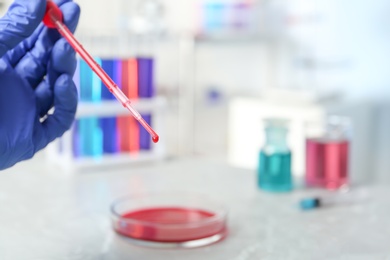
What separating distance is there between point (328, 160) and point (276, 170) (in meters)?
0.13

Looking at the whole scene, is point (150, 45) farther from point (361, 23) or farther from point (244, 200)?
point (244, 200)

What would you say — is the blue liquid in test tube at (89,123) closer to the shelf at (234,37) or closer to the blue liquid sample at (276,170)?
the blue liquid sample at (276,170)

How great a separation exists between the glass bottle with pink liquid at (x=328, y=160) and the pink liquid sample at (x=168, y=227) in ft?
1.28

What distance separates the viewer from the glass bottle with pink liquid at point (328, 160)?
1.38 meters

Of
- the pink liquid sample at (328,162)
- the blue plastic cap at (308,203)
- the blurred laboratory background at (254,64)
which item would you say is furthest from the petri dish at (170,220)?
the blurred laboratory background at (254,64)

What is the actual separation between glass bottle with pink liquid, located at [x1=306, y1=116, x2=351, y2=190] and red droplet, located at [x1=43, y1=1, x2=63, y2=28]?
705 mm

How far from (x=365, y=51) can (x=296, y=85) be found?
0.46 meters

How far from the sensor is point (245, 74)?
3.25 meters

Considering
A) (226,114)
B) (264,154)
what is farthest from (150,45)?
(264,154)

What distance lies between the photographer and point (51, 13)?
0.92 meters

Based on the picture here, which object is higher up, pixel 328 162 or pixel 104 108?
pixel 104 108

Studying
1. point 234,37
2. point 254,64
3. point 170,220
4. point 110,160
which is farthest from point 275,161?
point 254,64

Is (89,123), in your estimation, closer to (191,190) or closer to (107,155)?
(107,155)

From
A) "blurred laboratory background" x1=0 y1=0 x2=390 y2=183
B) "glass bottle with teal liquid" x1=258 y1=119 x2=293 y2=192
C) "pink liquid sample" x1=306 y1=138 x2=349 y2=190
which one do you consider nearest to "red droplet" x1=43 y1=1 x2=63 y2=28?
"glass bottle with teal liquid" x1=258 y1=119 x2=293 y2=192
